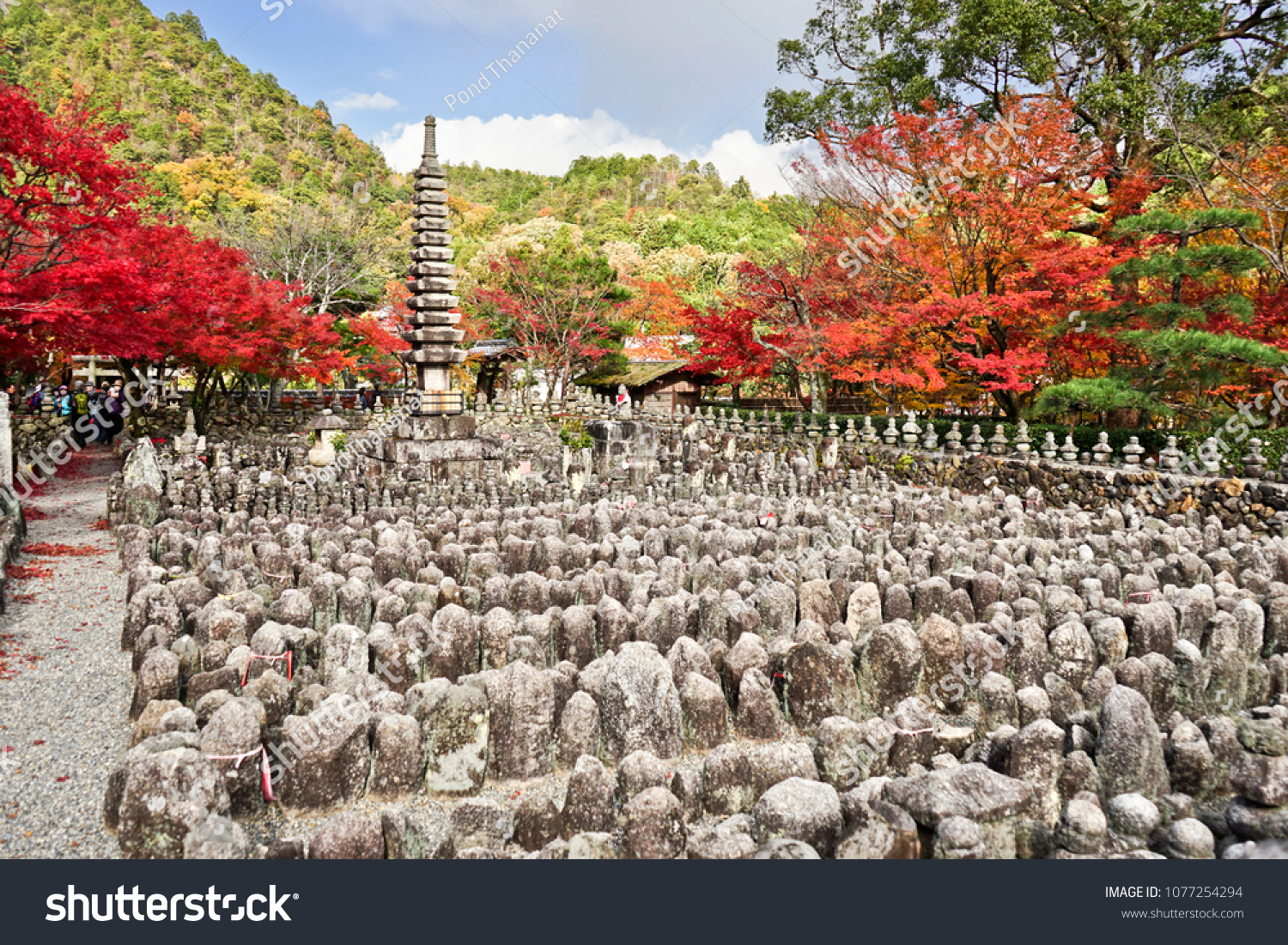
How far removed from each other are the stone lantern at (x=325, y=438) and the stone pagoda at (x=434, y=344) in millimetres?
785

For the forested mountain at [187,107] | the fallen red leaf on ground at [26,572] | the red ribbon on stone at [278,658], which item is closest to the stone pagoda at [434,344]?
the fallen red leaf on ground at [26,572]

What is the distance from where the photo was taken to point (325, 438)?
14039 millimetres

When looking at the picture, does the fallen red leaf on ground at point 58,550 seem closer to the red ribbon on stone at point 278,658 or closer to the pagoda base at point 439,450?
the pagoda base at point 439,450

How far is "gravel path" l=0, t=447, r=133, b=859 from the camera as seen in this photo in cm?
342

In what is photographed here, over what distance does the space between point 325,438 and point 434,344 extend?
274cm

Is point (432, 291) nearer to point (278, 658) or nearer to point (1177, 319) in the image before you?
point (278, 658)

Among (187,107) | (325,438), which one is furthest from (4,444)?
(187,107)

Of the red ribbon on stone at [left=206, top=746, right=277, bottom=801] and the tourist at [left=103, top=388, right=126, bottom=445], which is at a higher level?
the tourist at [left=103, top=388, right=126, bottom=445]

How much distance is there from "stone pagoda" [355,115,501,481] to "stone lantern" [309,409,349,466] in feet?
2.57

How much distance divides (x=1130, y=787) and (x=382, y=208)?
153ft

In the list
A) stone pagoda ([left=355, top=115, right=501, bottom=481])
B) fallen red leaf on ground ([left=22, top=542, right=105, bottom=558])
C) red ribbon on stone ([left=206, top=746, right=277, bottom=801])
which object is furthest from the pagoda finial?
red ribbon on stone ([left=206, top=746, right=277, bottom=801])

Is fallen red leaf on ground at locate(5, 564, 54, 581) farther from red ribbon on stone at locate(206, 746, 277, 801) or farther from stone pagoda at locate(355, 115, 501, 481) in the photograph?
red ribbon on stone at locate(206, 746, 277, 801)

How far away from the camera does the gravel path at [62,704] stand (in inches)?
135

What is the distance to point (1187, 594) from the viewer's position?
5273 millimetres
